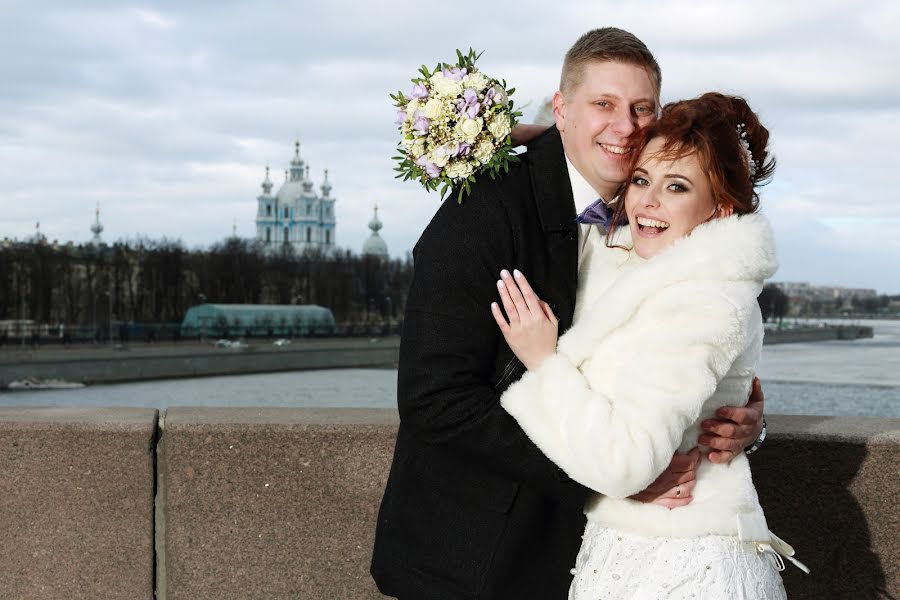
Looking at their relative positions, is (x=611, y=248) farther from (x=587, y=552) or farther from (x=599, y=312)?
(x=587, y=552)

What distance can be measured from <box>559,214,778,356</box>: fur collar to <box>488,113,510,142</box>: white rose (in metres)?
0.39

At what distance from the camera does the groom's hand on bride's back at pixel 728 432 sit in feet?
6.11

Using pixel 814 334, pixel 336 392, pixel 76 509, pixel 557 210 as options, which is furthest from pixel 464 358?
pixel 814 334

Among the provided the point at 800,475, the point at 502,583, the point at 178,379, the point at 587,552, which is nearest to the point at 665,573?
the point at 587,552

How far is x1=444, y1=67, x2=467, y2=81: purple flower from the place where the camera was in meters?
2.11

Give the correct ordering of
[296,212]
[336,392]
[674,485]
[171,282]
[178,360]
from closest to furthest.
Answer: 1. [674,485]
2. [336,392]
3. [178,360]
4. [171,282]
5. [296,212]

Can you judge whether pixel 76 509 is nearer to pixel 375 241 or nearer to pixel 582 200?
pixel 582 200

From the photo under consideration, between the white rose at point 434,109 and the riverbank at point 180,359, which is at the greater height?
the white rose at point 434,109

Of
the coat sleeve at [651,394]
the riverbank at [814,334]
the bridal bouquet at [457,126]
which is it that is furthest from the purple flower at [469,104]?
the riverbank at [814,334]

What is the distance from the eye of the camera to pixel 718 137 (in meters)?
1.86

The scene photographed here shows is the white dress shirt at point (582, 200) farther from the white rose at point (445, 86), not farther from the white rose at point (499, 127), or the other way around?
the white rose at point (445, 86)

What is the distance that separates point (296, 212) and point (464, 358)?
11208 cm

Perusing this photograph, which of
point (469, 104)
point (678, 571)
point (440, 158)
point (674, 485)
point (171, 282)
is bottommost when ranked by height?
point (678, 571)

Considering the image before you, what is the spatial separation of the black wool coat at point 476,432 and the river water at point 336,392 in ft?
91.3
